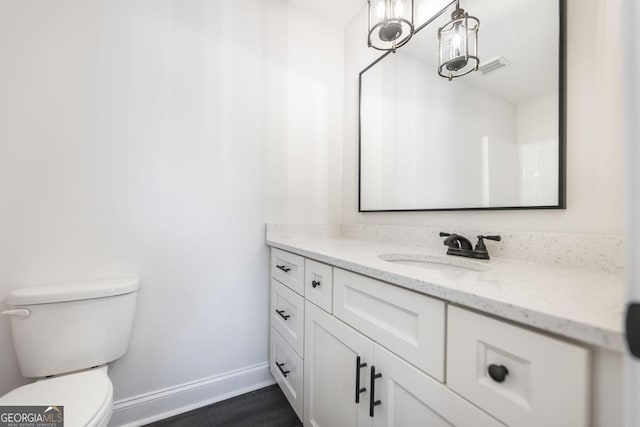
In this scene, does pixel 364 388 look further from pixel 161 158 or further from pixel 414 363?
pixel 161 158

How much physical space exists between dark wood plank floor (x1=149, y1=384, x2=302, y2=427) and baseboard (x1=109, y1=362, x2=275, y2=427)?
33mm

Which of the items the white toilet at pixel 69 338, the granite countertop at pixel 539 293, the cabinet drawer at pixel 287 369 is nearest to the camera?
the granite countertop at pixel 539 293

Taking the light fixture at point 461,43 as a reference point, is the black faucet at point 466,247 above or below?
below

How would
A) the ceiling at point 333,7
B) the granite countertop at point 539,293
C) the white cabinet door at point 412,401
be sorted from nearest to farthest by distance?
the granite countertop at point 539,293
the white cabinet door at point 412,401
the ceiling at point 333,7

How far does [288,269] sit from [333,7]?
1777mm

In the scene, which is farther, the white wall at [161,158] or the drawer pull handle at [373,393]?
the white wall at [161,158]

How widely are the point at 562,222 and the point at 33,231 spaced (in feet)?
6.84

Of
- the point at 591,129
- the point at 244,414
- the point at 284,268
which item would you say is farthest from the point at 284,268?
the point at 591,129

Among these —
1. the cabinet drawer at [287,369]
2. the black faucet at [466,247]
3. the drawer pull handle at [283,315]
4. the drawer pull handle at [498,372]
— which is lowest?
the cabinet drawer at [287,369]

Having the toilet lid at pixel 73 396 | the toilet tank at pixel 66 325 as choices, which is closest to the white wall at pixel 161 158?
the toilet tank at pixel 66 325

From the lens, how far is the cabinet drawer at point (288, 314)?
3.96 feet

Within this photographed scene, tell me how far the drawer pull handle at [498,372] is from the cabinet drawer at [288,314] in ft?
2.67

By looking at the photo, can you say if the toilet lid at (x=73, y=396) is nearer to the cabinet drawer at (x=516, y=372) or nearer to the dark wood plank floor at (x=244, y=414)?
the dark wood plank floor at (x=244, y=414)

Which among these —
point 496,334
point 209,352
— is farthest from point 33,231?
point 496,334
